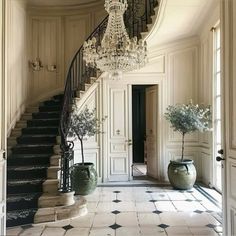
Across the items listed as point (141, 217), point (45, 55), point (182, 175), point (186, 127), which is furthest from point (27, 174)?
point (45, 55)

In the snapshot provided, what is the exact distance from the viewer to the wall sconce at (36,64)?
7.54m

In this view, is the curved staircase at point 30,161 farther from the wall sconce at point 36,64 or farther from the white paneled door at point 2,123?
the white paneled door at point 2,123

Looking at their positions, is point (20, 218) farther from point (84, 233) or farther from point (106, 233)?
point (106, 233)

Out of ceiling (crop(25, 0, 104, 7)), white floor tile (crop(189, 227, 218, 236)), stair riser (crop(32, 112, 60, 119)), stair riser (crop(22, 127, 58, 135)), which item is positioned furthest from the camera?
ceiling (crop(25, 0, 104, 7))

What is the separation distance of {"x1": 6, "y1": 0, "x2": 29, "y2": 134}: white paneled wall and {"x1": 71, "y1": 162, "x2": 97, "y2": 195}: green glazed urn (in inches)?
69.5

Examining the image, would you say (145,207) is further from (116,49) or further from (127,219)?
(116,49)

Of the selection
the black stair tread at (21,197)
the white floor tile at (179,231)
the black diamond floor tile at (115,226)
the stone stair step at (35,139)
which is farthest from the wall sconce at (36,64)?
the white floor tile at (179,231)

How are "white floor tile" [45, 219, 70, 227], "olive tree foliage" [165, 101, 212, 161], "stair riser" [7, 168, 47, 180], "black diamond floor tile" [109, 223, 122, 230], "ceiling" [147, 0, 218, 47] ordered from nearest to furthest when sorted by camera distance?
1. "black diamond floor tile" [109, 223, 122, 230]
2. "white floor tile" [45, 219, 70, 227]
3. "stair riser" [7, 168, 47, 180]
4. "ceiling" [147, 0, 218, 47]
5. "olive tree foliage" [165, 101, 212, 161]

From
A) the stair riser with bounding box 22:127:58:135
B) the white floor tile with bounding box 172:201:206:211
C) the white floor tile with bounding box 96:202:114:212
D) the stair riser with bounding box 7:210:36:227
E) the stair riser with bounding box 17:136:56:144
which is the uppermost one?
→ the stair riser with bounding box 22:127:58:135

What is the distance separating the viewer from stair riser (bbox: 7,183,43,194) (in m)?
4.48

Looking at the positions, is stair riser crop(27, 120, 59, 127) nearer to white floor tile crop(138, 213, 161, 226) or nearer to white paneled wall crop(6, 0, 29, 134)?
white paneled wall crop(6, 0, 29, 134)

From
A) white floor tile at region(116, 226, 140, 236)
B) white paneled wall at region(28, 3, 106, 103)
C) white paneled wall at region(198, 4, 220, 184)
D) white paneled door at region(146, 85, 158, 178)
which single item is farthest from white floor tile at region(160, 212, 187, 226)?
white paneled wall at region(28, 3, 106, 103)

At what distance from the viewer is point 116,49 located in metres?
4.56

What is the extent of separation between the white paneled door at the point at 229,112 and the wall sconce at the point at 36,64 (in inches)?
227
